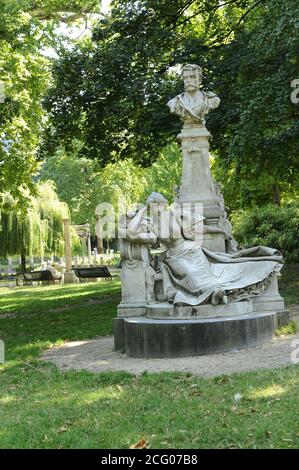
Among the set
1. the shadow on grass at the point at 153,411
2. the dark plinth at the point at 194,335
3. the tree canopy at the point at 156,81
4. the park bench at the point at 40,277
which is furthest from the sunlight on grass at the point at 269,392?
the park bench at the point at 40,277

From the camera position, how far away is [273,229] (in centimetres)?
2717

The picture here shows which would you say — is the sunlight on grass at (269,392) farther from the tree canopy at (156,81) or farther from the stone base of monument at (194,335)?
the tree canopy at (156,81)

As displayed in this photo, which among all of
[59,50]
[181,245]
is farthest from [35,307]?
[181,245]

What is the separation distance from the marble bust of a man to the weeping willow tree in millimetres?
23239

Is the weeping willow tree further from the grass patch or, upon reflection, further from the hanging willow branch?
the grass patch

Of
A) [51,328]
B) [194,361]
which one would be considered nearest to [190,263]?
[194,361]

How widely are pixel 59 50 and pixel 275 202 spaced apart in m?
13.5

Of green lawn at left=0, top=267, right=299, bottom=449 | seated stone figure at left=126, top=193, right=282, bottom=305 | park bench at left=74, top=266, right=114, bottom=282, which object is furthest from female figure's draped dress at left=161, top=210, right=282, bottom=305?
park bench at left=74, top=266, right=114, bottom=282

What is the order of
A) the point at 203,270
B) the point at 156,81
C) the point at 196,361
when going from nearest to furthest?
the point at 196,361
the point at 203,270
the point at 156,81

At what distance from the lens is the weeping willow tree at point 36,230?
3625 cm

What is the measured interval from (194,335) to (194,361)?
1.53 ft

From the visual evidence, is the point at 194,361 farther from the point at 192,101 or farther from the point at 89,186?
the point at 89,186

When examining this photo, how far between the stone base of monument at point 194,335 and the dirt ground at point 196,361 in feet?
0.43

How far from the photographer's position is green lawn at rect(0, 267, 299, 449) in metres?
5.54
